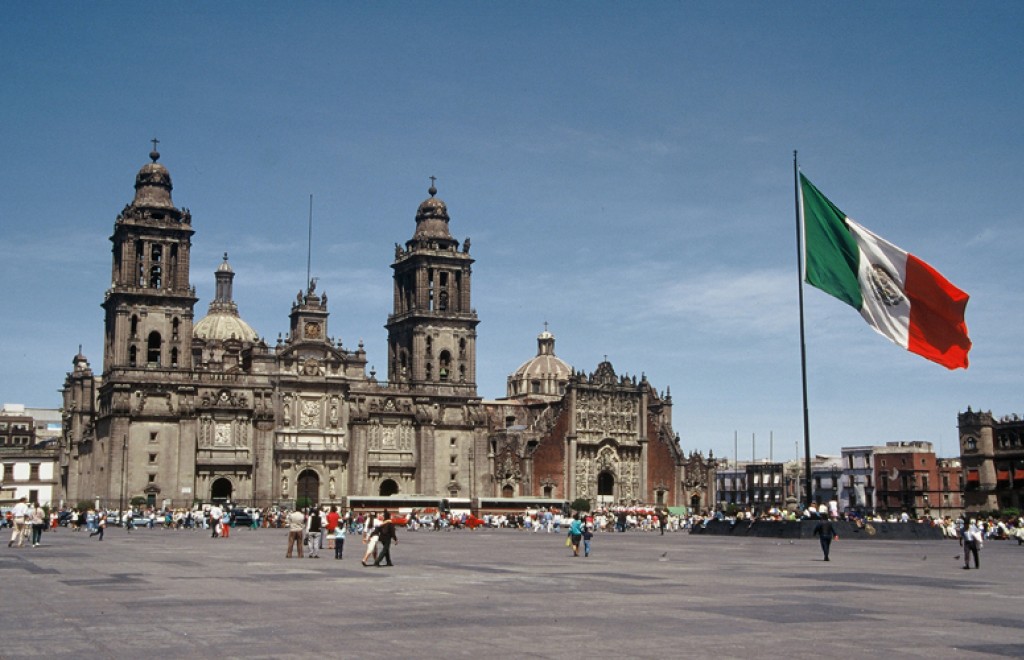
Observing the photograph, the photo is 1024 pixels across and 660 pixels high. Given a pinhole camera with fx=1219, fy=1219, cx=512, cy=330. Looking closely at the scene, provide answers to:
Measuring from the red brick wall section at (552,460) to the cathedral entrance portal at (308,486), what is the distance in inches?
719

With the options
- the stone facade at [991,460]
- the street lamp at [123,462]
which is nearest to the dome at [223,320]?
the street lamp at [123,462]

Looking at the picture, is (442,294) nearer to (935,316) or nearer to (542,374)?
(542,374)

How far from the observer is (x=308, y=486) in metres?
90.7

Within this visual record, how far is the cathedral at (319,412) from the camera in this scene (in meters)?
85.8

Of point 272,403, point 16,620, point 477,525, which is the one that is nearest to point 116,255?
point 272,403

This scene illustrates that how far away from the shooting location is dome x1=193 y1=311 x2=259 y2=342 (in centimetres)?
11138

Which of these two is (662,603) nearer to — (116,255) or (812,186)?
(812,186)

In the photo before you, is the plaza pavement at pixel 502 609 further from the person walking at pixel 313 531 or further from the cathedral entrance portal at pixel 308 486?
the cathedral entrance portal at pixel 308 486

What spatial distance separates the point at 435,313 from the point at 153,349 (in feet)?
72.3

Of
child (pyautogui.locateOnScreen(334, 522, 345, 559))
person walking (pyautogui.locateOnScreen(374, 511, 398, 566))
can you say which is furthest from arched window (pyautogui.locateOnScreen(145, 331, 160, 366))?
person walking (pyautogui.locateOnScreen(374, 511, 398, 566))

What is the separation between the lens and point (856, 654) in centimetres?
1265

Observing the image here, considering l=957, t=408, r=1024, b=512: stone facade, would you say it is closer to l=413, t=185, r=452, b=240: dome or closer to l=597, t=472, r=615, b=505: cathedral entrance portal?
l=597, t=472, r=615, b=505: cathedral entrance portal

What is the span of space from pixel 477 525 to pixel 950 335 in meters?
49.5

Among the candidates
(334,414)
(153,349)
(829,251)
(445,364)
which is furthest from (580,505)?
(829,251)
